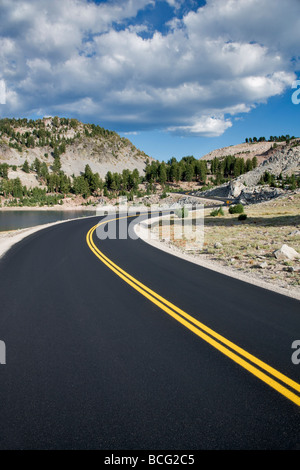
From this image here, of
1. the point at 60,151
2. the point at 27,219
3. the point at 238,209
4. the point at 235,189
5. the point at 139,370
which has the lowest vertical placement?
the point at 139,370

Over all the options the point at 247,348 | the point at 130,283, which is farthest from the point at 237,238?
the point at 247,348

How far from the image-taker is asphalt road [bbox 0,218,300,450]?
8.68ft

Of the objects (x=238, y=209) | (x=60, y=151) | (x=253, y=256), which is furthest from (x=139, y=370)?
(x=60, y=151)

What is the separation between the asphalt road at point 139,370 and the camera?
8.68 feet

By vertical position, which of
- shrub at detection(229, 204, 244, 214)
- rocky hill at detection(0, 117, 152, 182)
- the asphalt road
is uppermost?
rocky hill at detection(0, 117, 152, 182)

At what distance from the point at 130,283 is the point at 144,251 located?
219 inches

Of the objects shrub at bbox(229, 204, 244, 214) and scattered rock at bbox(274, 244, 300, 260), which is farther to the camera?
shrub at bbox(229, 204, 244, 214)

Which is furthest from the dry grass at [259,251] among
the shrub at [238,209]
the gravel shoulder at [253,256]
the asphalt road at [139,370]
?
the shrub at [238,209]

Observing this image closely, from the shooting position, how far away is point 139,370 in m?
3.70

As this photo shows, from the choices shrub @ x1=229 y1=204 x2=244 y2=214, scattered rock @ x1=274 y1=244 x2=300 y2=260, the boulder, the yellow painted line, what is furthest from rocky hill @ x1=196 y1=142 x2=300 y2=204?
the yellow painted line

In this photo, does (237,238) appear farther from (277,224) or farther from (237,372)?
(237,372)

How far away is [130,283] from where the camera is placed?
7.95 meters

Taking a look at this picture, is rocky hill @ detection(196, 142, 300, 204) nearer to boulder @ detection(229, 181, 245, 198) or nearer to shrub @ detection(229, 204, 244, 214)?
boulder @ detection(229, 181, 245, 198)

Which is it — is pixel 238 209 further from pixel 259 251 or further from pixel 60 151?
pixel 60 151
